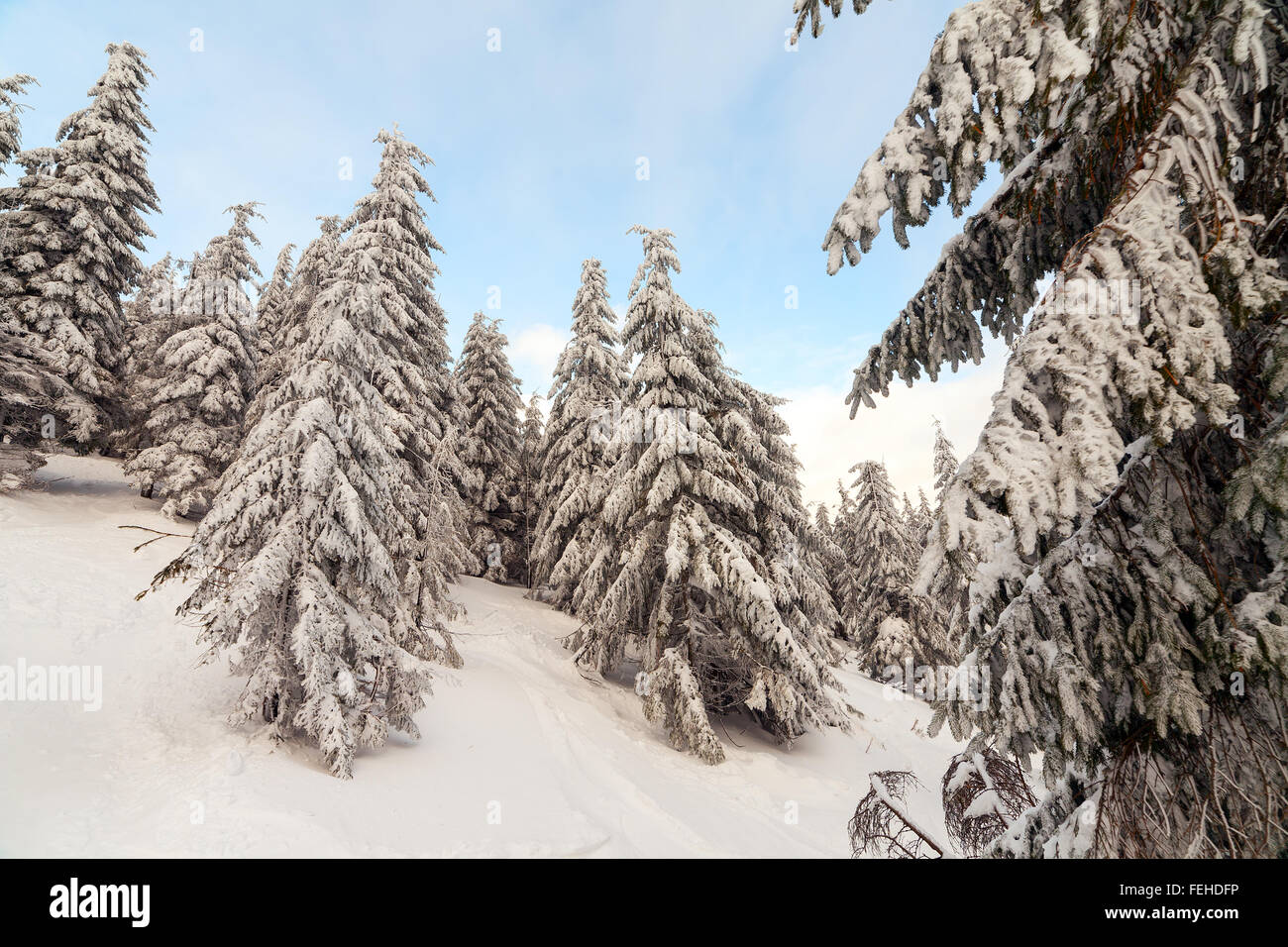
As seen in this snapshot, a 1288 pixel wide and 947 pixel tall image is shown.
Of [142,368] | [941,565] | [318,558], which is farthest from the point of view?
[142,368]

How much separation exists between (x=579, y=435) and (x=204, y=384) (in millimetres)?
13411

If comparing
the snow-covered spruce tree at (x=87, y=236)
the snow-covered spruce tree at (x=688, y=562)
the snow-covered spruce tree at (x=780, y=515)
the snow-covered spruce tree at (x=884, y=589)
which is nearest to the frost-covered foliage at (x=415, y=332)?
the snow-covered spruce tree at (x=688, y=562)

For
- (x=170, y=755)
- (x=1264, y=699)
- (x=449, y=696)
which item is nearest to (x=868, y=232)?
(x=1264, y=699)

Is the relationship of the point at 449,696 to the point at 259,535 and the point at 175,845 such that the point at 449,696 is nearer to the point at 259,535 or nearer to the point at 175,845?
the point at 259,535

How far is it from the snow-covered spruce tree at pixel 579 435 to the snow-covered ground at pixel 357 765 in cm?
408

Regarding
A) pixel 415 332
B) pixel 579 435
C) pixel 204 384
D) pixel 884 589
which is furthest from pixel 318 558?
pixel 884 589

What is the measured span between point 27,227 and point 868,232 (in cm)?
2767

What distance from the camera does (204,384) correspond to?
19688mm

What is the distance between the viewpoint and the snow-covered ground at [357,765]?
584 centimetres

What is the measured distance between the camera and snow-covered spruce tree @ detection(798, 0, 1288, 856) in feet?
7.14

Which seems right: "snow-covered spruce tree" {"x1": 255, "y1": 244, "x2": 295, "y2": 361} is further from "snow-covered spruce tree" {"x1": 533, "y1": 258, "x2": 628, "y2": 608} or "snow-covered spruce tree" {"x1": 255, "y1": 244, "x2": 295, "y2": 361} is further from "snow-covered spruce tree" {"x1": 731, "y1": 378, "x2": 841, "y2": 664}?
"snow-covered spruce tree" {"x1": 731, "y1": 378, "x2": 841, "y2": 664}

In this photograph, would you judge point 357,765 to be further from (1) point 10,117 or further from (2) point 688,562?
(1) point 10,117
